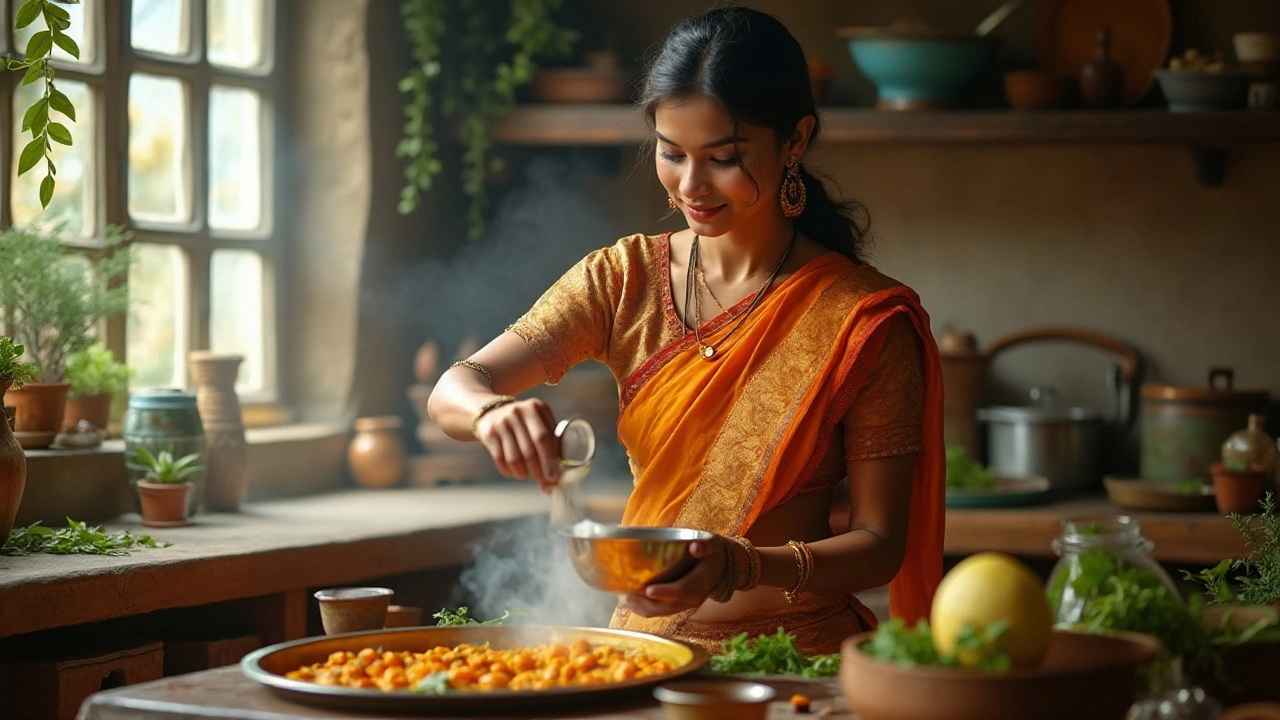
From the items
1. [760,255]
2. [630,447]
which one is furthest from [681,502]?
[760,255]

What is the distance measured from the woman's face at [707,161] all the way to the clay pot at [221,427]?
1.71 m

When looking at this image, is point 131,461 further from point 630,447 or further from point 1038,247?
point 1038,247

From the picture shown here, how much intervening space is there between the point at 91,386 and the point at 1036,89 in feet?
8.77

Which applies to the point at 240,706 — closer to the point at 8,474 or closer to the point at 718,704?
the point at 718,704

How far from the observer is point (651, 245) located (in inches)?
105

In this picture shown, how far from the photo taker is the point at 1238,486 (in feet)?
12.7

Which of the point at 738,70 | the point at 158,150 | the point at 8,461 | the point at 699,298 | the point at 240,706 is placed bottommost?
the point at 240,706

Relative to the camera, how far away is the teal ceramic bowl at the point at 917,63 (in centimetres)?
431

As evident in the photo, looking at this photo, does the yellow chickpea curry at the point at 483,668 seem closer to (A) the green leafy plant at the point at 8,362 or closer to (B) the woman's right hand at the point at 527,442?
(B) the woman's right hand at the point at 527,442

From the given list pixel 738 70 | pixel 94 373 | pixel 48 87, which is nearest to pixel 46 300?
pixel 94 373

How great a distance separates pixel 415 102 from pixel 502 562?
1.37 metres

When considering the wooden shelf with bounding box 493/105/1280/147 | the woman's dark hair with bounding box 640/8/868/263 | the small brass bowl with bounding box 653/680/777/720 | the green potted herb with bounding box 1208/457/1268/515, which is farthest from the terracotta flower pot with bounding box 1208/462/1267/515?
the small brass bowl with bounding box 653/680/777/720

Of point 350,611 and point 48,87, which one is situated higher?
point 48,87

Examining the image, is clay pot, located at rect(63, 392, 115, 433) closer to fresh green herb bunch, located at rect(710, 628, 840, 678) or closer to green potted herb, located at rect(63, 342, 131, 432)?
green potted herb, located at rect(63, 342, 131, 432)
